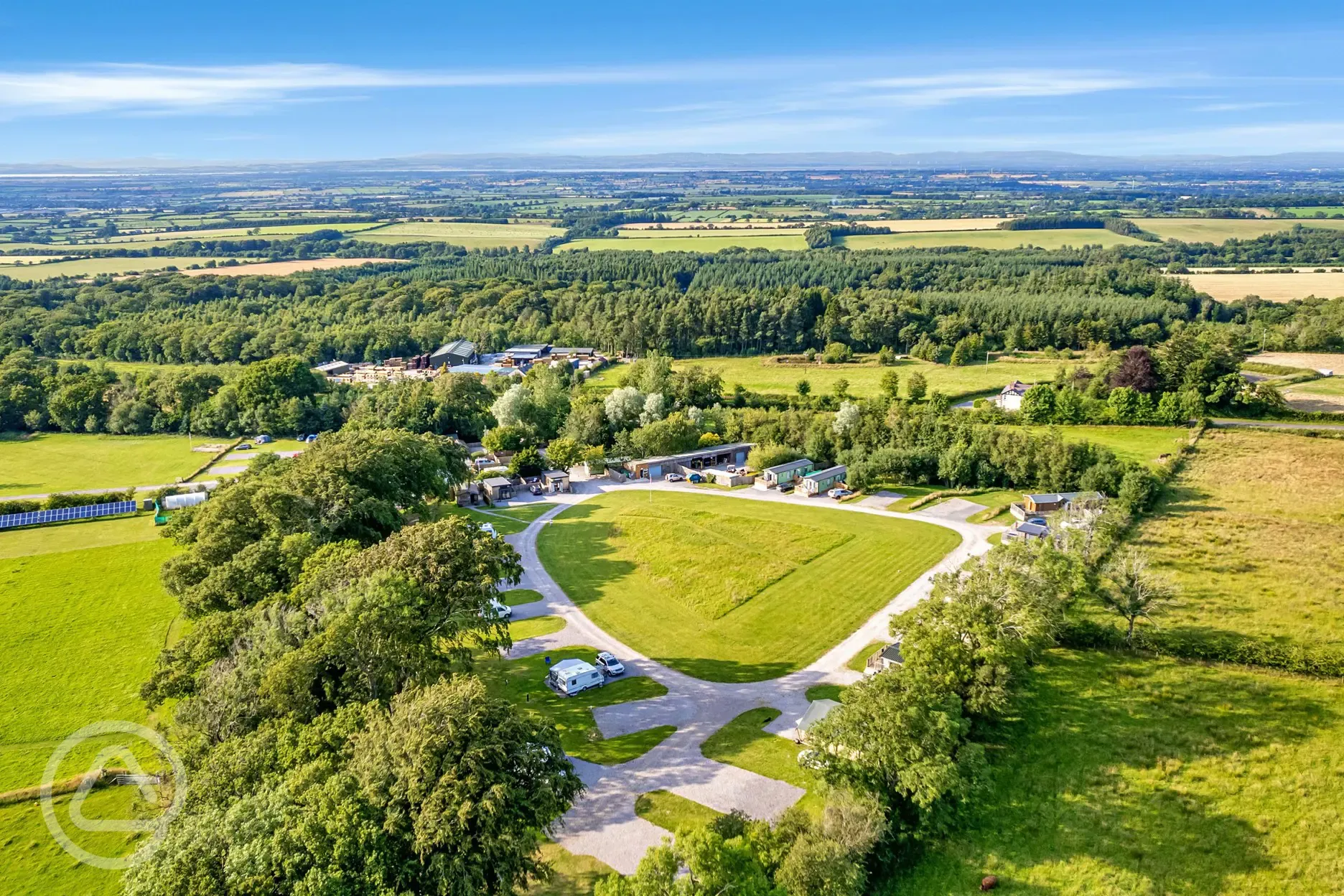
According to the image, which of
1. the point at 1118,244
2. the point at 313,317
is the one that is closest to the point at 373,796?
the point at 313,317

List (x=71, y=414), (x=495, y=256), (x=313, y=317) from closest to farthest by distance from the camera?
(x=71, y=414)
(x=313, y=317)
(x=495, y=256)

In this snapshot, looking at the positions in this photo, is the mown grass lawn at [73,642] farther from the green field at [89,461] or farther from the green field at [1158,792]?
the green field at [1158,792]

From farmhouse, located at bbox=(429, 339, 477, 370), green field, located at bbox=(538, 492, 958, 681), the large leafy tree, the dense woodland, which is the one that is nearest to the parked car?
green field, located at bbox=(538, 492, 958, 681)

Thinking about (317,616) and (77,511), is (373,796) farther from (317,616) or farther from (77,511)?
(77,511)

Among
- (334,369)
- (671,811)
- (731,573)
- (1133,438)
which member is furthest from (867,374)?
(671,811)

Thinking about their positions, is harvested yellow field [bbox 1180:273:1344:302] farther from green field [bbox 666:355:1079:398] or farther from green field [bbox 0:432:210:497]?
green field [bbox 0:432:210:497]

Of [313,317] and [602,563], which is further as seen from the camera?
[313,317]
